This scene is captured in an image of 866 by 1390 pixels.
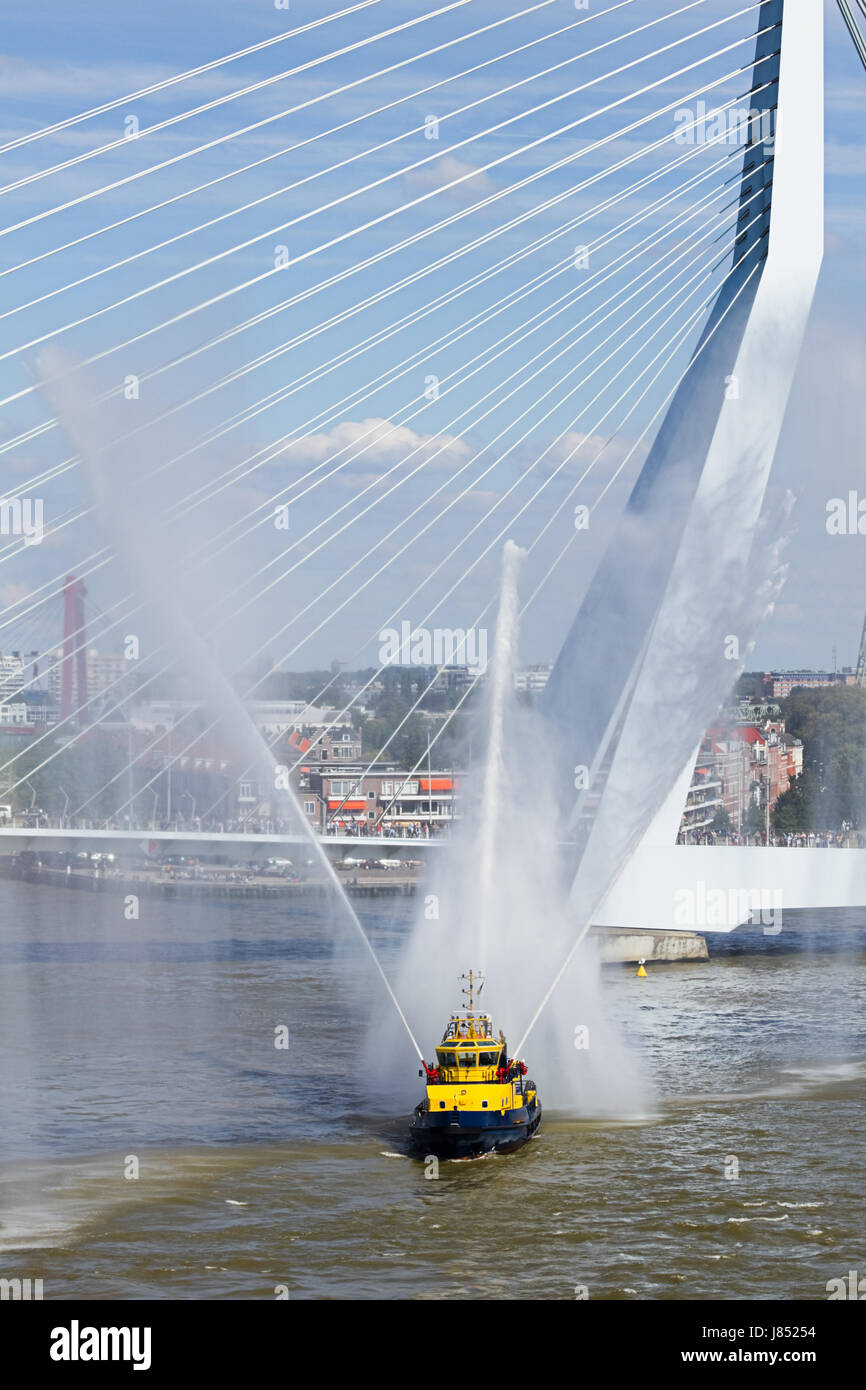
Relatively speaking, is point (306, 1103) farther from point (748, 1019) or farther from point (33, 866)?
→ point (33, 866)

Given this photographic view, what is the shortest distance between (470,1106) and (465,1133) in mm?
274

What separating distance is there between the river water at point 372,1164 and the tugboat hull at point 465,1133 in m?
0.15

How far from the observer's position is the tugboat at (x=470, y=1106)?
59.5ft

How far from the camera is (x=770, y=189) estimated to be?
24.8 meters

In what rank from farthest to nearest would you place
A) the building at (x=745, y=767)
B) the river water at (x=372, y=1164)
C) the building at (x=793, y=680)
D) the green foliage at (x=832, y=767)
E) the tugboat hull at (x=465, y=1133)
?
1. the building at (x=793, y=680)
2. the building at (x=745, y=767)
3. the green foliage at (x=832, y=767)
4. the tugboat hull at (x=465, y=1133)
5. the river water at (x=372, y=1164)

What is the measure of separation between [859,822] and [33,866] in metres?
30.2

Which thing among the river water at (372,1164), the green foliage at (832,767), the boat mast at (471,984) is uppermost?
the green foliage at (832,767)

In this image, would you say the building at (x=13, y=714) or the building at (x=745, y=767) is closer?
the building at (x=13, y=714)

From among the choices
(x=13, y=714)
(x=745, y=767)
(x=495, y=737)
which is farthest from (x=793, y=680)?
(x=495, y=737)

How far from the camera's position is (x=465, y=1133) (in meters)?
18.2

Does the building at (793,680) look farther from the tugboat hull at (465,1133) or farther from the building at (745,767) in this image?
the tugboat hull at (465,1133)

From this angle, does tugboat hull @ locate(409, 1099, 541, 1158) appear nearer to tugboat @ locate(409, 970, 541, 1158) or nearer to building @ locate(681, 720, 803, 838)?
tugboat @ locate(409, 970, 541, 1158)

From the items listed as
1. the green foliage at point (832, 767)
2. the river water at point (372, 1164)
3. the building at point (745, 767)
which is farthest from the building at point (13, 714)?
the green foliage at point (832, 767)

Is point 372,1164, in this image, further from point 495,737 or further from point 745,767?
point 745,767
